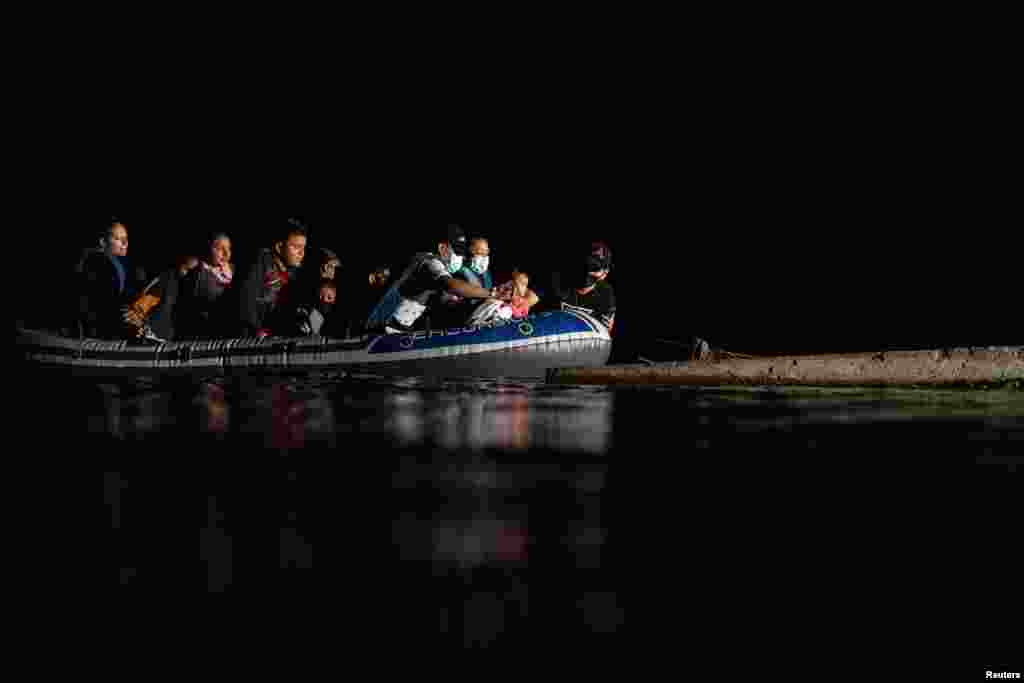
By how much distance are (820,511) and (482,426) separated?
5220mm

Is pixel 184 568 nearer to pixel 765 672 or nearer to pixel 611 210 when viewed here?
pixel 765 672

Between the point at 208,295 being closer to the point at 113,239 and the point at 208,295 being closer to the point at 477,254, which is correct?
the point at 113,239

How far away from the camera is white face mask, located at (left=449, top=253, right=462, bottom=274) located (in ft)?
67.7

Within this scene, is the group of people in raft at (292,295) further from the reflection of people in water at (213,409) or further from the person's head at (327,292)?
the reflection of people in water at (213,409)

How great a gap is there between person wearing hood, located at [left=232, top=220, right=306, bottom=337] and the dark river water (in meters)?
6.46

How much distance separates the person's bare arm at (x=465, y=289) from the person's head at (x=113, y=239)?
533cm

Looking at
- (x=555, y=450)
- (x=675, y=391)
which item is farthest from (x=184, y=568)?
(x=675, y=391)

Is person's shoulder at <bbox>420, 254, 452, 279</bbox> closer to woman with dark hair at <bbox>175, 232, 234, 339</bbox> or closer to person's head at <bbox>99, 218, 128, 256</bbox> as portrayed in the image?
woman with dark hair at <bbox>175, 232, 234, 339</bbox>

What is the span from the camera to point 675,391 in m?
17.0

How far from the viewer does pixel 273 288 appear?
22.0 m

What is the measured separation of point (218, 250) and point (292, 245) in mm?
1339

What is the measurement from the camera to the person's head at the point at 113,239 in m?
22.2

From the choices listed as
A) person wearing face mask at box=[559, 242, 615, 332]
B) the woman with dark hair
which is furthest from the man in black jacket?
person wearing face mask at box=[559, 242, 615, 332]

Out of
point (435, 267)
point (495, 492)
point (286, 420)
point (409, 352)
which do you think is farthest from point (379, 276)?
point (495, 492)
